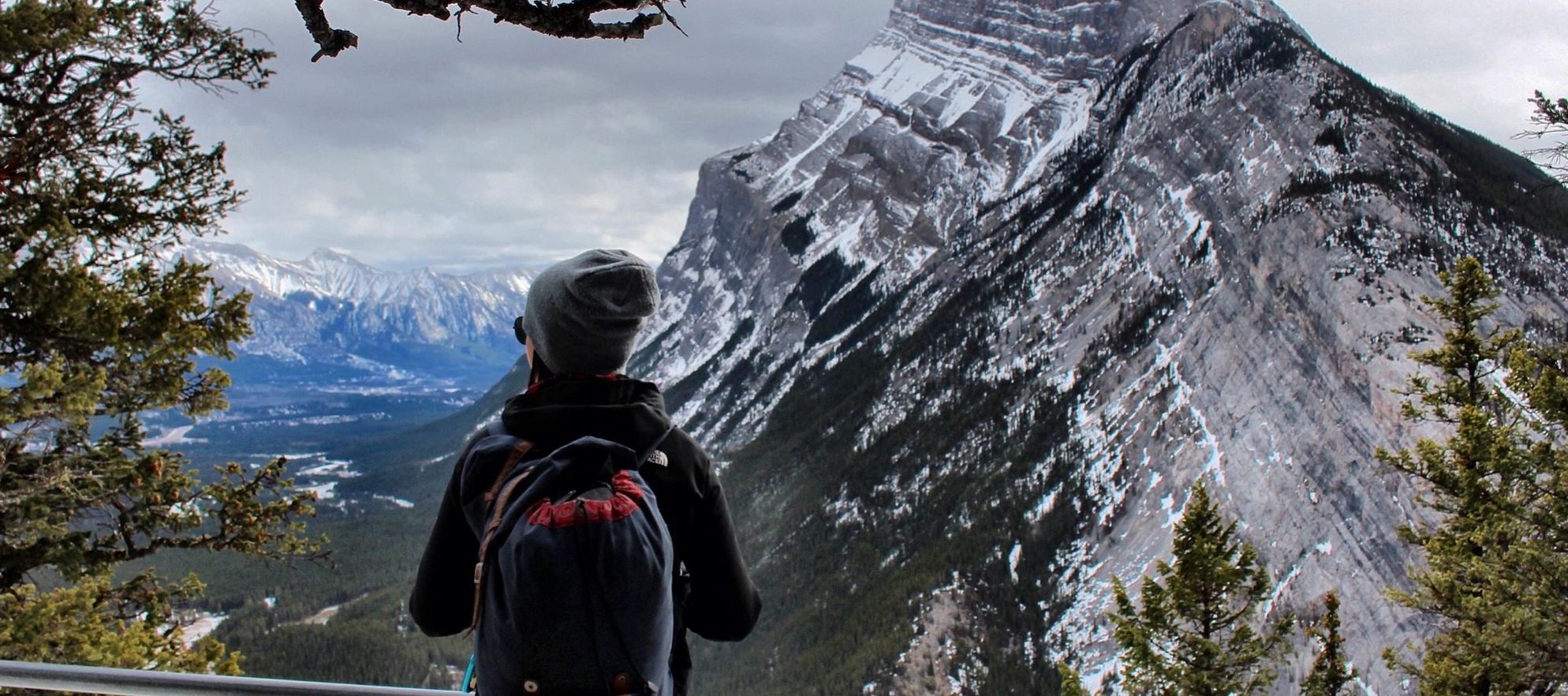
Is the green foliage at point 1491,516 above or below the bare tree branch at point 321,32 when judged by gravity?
below

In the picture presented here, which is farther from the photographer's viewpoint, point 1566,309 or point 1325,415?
point 1325,415

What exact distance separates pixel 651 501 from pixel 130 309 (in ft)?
20.2

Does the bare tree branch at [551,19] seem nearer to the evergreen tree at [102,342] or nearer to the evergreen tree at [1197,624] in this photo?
the evergreen tree at [102,342]

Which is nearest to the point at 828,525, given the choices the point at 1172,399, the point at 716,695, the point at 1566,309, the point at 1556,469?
the point at 716,695

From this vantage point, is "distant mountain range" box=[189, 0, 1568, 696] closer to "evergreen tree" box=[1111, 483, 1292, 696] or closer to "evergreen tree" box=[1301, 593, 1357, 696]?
"evergreen tree" box=[1301, 593, 1357, 696]

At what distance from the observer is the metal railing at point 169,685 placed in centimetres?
289

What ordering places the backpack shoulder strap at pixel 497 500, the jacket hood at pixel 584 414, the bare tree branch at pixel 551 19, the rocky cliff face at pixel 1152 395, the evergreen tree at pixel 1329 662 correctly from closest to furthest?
the backpack shoulder strap at pixel 497 500
the jacket hood at pixel 584 414
the bare tree branch at pixel 551 19
the evergreen tree at pixel 1329 662
the rocky cliff face at pixel 1152 395

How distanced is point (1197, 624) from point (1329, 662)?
193cm

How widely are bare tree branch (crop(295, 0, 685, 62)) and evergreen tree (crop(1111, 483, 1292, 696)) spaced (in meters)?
13.3

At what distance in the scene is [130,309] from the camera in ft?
21.1

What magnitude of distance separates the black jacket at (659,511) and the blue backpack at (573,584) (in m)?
0.13

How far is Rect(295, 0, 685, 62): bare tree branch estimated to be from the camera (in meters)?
2.79

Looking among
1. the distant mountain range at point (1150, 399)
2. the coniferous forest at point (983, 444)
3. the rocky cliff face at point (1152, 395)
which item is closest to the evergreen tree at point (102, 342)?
the coniferous forest at point (983, 444)

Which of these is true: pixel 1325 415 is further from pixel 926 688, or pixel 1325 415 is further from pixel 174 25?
pixel 174 25
